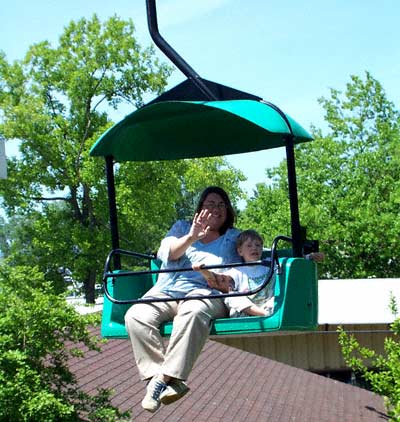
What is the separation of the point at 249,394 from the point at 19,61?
971 inches

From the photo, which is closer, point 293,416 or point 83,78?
point 293,416

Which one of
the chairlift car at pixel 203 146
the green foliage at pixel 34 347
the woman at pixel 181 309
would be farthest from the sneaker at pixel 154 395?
the green foliage at pixel 34 347

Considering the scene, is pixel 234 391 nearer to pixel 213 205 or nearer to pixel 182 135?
pixel 182 135

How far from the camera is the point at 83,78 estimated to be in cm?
3528

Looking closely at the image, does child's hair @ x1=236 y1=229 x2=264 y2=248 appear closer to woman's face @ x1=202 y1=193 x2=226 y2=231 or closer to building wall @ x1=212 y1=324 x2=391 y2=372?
woman's face @ x1=202 y1=193 x2=226 y2=231

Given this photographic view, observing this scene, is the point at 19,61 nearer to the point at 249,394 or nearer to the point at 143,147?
the point at 249,394

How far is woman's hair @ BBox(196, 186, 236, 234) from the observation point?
5.00 metres

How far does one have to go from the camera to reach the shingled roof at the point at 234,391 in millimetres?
12789

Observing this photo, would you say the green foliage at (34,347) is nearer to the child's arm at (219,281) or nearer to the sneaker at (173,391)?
the child's arm at (219,281)

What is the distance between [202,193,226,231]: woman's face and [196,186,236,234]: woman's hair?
2 cm

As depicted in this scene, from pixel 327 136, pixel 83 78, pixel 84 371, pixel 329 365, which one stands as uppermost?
pixel 83 78

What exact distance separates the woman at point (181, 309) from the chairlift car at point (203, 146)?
10 cm

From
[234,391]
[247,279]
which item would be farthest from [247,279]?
[234,391]

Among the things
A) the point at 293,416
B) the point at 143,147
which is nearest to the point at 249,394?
the point at 293,416
